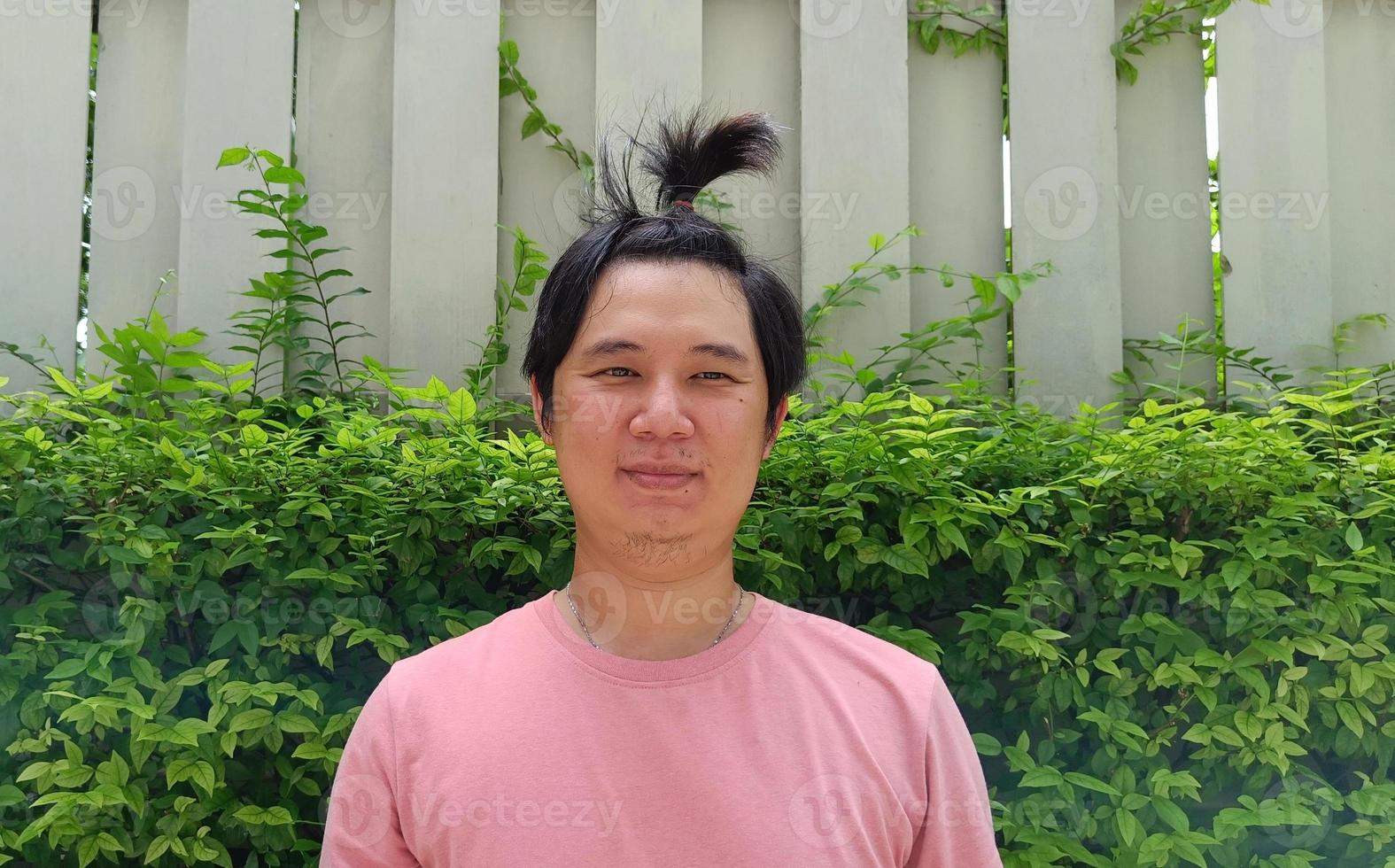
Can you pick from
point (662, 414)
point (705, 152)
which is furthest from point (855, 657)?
point (705, 152)

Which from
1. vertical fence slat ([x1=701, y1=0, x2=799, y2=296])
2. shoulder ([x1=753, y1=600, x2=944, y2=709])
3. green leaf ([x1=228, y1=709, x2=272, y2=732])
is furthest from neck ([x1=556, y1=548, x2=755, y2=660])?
vertical fence slat ([x1=701, y1=0, x2=799, y2=296])

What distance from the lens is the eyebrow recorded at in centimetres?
150

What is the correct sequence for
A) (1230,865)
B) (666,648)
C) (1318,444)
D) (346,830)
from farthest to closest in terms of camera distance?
1. (1318,444)
2. (1230,865)
3. (666,648)
4. (346,830)

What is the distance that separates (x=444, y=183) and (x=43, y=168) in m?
0.92

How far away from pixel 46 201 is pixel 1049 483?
90.1 inches

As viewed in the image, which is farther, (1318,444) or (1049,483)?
(1318,444)

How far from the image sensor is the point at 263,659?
6.00 ft

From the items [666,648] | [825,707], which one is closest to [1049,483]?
[825,707]

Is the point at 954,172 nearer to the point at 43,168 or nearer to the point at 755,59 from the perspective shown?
the point at 755,59

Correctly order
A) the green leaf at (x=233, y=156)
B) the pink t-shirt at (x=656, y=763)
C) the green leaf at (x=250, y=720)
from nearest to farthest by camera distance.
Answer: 1. the pink t-shirt at (x=656, y=763)
2. the green leaf at (x=250, y=720)
3. the green leaf at (x=233, y=156)

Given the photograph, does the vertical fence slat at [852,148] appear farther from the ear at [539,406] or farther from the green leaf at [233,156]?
the green leaf at [233,156]

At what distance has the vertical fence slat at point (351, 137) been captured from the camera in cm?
244

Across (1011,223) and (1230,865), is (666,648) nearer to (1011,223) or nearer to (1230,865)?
(1230,865)
